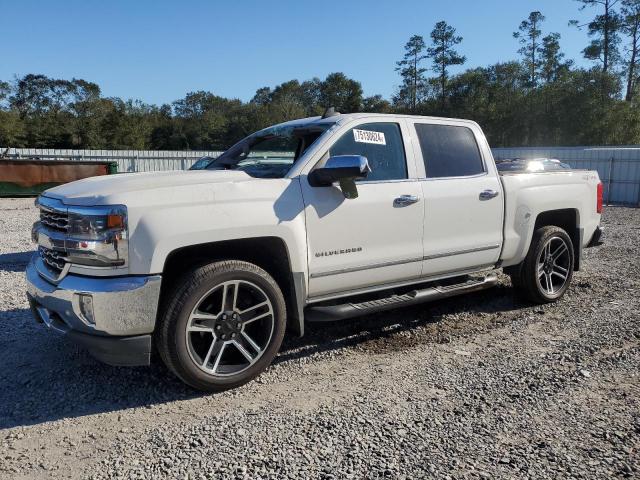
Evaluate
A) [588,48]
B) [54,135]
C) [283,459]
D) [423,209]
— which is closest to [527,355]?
[423,209]

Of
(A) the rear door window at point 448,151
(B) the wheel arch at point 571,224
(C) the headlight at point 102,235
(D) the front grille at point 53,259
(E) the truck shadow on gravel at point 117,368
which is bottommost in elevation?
(E) the truck shadow on gravel at point 117,368

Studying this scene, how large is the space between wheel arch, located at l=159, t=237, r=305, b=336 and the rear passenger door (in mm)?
1297

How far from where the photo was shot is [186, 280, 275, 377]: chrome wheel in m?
3.61

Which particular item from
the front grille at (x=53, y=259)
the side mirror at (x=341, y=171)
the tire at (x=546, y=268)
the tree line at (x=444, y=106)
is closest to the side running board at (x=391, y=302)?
the tire at (x=546, y=268)

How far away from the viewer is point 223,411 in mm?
3451

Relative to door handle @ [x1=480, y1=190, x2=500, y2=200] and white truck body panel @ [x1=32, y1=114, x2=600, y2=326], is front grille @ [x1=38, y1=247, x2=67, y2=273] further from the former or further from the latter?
door handle @ [x1=480, y1=190, x2=500, y2=200]

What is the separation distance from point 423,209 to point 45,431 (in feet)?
10.3

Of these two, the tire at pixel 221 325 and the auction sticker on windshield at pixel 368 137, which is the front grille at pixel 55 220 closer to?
the tire at pixel 221 325

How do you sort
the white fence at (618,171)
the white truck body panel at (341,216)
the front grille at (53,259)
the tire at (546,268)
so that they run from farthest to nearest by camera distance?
the white fence at (618,171) → the tire at (546,268) → the front grille at (53,259) → the white truck body panel at (341,216)

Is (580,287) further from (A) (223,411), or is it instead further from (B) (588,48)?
(B) (588,48)

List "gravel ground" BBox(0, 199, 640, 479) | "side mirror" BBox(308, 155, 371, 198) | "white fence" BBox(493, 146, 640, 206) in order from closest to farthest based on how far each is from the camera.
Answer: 1. "gravel ground" BBox(0, 199, 640, 479)
2. "side mirror" BBox(308, 155, 371, 198)
3. "white fence" BBox(493, 146, 640, 206)

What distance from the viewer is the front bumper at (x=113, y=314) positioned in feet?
10.8

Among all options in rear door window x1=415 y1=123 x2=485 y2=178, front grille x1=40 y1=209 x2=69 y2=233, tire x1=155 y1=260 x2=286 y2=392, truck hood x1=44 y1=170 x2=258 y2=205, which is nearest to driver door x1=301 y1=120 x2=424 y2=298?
rear door window x1=415 y1=123 x2=485 y2=178

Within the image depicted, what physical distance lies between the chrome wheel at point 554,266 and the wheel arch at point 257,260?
297 cm
